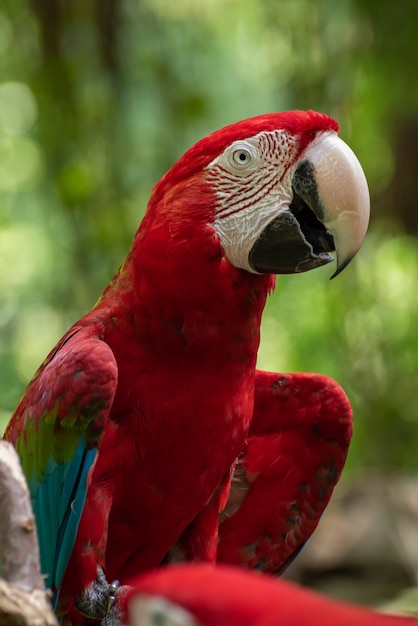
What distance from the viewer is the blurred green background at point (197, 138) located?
3588mm

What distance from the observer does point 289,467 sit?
2332 millimetres

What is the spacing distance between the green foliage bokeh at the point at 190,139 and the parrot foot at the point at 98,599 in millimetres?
1709

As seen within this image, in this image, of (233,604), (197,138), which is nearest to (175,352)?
(233,604)

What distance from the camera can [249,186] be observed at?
179 cm

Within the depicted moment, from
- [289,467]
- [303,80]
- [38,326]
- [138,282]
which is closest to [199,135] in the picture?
[303,80]

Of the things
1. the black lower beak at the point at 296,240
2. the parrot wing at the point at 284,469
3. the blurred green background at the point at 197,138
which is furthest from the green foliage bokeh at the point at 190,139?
the black lower beak at the point at 296,240

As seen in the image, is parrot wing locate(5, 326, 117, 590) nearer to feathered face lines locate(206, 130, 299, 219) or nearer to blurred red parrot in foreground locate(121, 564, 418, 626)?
feathered face lines locate(206, 130, 299, 219)

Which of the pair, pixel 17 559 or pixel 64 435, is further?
pixel 64 435

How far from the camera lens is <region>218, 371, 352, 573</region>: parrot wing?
2.25m

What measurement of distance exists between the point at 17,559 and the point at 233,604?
1.25 ft

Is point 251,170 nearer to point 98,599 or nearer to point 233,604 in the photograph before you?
point 98,599

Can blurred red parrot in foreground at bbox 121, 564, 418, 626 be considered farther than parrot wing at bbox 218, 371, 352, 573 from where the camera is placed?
No

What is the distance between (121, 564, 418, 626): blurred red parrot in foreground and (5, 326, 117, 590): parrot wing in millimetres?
808

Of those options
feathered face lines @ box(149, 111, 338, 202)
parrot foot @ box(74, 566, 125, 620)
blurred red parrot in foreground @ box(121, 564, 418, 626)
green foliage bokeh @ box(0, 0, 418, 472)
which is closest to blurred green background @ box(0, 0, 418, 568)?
green foliage bokeh @ box(0, 0, 418, 472)
